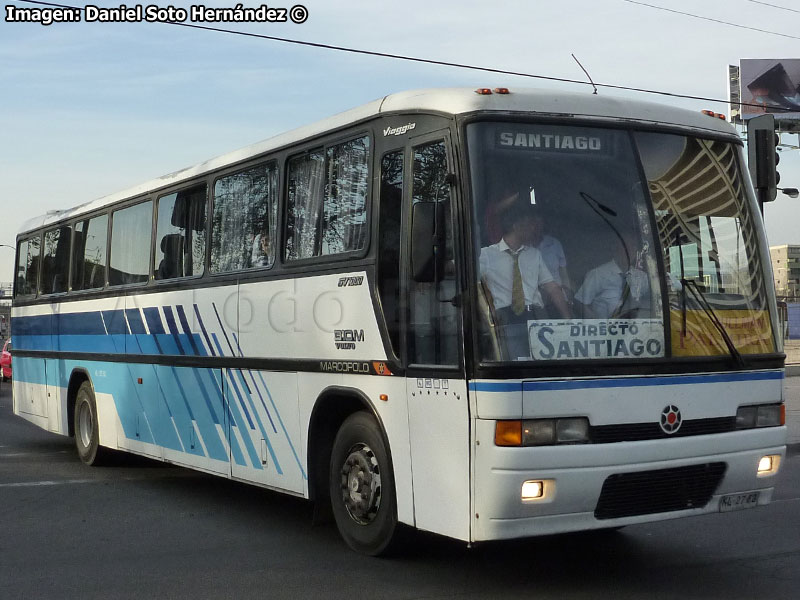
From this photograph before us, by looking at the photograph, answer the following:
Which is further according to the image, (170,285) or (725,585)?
(170,285)

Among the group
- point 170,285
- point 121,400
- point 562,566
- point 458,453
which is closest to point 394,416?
point 458,453

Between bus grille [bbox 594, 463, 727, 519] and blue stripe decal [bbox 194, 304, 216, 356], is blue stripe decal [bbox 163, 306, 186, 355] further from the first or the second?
bus grille [bbox 594, 463, 727, 519]

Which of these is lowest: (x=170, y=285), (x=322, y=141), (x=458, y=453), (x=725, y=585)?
(x=725, y=585)

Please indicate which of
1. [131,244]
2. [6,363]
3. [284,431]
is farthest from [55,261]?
[6,363]

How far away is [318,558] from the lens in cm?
771

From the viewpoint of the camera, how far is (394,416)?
23.7 ft

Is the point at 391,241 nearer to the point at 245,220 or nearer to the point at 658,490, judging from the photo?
the point at 658,490

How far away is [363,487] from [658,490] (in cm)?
206

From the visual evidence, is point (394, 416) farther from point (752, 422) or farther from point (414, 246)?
point (752, 422)

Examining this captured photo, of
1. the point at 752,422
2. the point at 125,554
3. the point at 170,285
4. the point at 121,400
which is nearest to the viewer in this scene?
the point at 752,422

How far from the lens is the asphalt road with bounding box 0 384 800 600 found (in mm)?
6762

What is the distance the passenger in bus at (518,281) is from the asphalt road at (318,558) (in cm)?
163

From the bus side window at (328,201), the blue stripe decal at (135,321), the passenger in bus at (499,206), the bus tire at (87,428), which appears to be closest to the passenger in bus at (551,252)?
the passenger in bus at (499,206)

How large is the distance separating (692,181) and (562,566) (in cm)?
270
